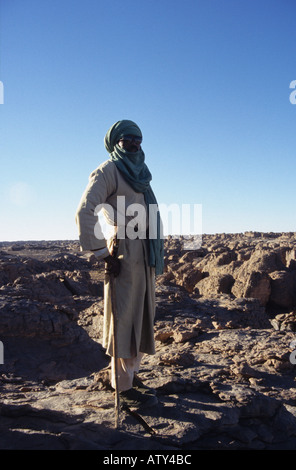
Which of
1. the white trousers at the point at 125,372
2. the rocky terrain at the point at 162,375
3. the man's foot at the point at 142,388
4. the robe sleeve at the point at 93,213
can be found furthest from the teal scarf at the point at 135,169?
the rocky terrain at the point at 162,375

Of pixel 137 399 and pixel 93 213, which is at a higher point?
pixel 93 213

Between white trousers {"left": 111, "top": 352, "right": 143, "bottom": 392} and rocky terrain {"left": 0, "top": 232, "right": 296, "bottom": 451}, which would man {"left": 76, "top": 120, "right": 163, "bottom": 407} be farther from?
rocky terrain {"left": 0, "top": 232, "right": 296, "bottom": 451}

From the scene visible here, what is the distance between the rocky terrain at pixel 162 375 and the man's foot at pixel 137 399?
0.18 ft

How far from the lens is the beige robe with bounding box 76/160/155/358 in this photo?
8.05 ft

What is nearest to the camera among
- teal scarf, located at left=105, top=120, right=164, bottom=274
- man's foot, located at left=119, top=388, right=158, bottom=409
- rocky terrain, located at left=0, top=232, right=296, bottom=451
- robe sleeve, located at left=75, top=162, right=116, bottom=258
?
rocky terrain, located at left=0, top=232, right=296, bottom=451

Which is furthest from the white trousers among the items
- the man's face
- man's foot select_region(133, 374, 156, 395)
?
the man's face

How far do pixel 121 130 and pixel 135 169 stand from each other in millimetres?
316

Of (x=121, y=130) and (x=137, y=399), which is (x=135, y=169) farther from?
(x=137, y=399)

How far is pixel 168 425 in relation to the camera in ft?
7.74

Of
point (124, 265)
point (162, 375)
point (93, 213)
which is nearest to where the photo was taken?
point (93, 213)

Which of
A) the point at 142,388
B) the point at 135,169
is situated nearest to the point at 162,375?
the point at 142,388

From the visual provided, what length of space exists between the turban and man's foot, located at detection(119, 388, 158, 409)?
5.95 feet

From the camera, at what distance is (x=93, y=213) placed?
247 centimetres
